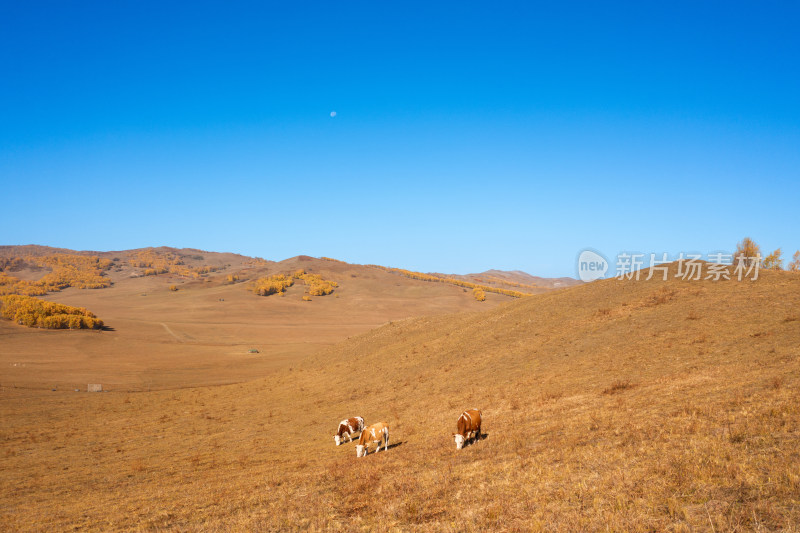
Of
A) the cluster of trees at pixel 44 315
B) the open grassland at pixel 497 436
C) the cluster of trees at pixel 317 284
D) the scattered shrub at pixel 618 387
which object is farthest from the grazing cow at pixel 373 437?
the cluster of trees at pixel 317 284

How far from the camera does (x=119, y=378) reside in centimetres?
5525

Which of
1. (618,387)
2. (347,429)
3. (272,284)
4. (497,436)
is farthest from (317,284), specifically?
(497,436)

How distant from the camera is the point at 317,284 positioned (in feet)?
592

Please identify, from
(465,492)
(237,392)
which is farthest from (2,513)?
(237,392)

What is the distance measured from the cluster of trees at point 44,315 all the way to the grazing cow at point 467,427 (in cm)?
10729

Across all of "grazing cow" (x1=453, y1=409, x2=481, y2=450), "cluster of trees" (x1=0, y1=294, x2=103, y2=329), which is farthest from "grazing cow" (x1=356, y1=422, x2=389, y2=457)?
"cluster of trees" (x1=0, y1=294, x2=103, y2=329)

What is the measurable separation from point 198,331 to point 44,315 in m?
31.8

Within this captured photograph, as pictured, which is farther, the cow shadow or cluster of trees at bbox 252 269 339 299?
cluster of trees at bbox 252 269 339 299

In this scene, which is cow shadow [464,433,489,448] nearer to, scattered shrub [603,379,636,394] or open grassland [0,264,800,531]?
open grassland [0,264,800,531]

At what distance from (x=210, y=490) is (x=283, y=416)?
57.5 ft

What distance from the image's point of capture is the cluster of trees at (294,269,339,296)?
172 meters

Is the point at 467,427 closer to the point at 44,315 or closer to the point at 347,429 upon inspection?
the point at 347,429

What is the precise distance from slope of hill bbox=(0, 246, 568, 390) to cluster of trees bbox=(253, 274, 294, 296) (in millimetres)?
4454

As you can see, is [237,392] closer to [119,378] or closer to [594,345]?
[119,378]
